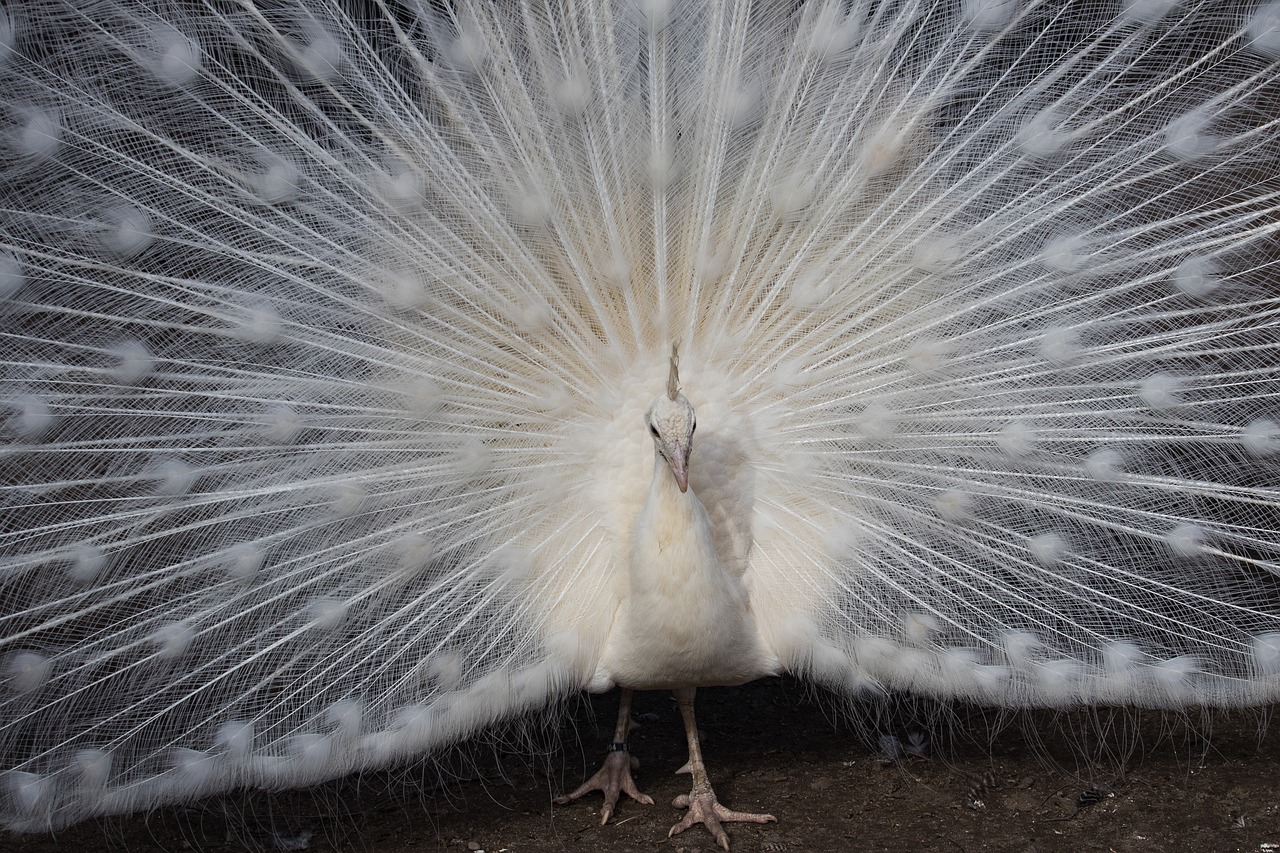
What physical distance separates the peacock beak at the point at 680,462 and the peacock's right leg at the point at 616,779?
117cm

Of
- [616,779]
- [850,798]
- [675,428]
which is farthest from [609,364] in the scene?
[850,798]

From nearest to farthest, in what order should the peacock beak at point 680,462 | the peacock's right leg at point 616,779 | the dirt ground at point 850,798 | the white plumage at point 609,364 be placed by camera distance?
the peacock beak at point 680,462 → the white plumage at point 609,364 → the dirt ground at point 850,798 → the peacock's right leg at point 616,779

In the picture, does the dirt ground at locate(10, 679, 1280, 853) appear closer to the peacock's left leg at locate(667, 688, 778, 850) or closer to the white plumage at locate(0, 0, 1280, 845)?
the peacock's left leg at locate(667, 688, 778, 850)

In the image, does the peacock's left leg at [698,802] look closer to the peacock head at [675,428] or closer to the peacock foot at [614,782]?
the peacock foot at [614,782]

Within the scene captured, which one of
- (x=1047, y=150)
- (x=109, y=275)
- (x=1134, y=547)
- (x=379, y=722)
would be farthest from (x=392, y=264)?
(x=1134, y=547)

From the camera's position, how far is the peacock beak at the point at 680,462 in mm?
2992

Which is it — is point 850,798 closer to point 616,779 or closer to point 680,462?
point 616,779

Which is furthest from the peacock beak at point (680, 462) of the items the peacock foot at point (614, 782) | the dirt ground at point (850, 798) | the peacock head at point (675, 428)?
the peacock foot at point (614, 782)

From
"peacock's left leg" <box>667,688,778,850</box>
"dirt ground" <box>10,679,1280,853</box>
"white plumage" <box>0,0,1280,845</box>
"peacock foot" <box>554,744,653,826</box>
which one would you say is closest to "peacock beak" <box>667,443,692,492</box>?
"white plumage" <box>0,0,1280,845</box>

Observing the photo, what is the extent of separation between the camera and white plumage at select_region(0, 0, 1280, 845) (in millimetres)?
3203

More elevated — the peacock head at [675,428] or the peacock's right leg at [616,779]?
the peacock head at [675,428]

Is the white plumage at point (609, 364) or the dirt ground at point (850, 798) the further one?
the dirt ground at point (850, 798)

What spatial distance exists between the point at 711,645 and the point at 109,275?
6.42 ft

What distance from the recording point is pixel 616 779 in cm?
382
